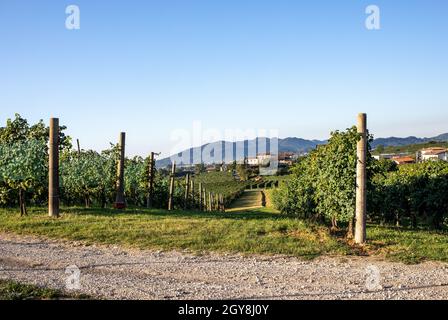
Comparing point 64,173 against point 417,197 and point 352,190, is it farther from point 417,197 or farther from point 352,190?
point 417,197

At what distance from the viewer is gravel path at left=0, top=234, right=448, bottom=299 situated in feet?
25.6

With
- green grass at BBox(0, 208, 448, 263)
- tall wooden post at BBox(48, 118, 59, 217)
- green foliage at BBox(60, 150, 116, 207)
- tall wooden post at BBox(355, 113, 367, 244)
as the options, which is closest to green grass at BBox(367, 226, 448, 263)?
green grass at BBox(0, 208, 448, 263)

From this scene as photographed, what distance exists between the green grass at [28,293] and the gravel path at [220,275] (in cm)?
32

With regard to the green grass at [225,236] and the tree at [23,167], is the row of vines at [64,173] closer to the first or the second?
the tree at [23,167]

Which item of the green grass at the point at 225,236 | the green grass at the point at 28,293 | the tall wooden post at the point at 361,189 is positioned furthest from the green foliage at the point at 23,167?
the tall wooden post at the point at 361,189

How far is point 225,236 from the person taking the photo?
1325 centimetres

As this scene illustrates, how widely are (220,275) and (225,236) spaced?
13.7 ft

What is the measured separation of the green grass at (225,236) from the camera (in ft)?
37.8

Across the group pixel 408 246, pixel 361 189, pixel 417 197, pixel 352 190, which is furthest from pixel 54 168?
pixel 417 197

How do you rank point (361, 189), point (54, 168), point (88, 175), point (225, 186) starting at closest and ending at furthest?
point (361, 189)
point (54, 168)
point (88, 175)
point (225, 186)

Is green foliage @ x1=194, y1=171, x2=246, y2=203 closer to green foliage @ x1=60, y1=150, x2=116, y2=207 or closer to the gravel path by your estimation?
green foliage @ x1=60, y1=150, x2=116, y2=207

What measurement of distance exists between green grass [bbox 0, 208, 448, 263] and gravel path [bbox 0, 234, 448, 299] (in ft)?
2.62
